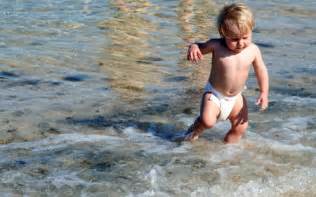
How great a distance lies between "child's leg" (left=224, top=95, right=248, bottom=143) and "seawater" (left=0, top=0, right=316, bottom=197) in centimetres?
8

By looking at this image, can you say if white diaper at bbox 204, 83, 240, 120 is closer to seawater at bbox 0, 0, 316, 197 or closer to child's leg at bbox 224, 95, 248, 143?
child's leg at bbox 224, 95, 248, 143

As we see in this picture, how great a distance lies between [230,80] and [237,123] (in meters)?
0.32

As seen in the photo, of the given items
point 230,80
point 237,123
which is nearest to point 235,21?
point 230,80

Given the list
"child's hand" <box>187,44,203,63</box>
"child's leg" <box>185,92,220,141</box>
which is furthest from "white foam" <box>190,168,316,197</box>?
"child's hand" <box>187,44,203,63</box>

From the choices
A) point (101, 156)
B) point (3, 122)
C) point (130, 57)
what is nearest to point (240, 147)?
point (101, 156)

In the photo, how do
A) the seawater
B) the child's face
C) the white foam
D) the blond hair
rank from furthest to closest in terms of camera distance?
the child's face
the blond hair
the seawater
the white foam

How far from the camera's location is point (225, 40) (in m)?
4.81

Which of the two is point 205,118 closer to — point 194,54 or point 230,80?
point 230,80

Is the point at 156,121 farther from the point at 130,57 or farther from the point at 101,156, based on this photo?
the point at 130,57

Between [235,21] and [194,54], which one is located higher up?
[235,21]

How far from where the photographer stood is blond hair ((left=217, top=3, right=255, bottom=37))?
4543mm

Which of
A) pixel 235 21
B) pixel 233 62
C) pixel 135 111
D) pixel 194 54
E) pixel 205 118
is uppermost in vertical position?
pixel 235 21

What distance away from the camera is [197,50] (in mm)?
4719

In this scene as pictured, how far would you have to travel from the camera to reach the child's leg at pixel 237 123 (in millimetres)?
4907
